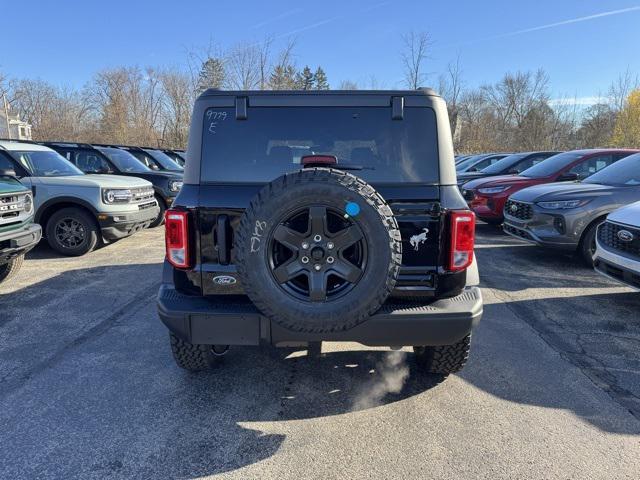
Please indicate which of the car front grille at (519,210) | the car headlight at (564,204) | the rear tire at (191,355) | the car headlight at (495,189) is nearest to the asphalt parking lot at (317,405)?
the rear tire at (191,355)

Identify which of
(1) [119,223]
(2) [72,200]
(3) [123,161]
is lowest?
(1) [119,223]

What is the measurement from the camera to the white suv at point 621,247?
435 centimetres

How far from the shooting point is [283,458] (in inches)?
95.3

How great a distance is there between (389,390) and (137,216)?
6.05 meters

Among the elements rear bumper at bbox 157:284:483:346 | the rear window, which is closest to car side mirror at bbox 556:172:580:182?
the rear window

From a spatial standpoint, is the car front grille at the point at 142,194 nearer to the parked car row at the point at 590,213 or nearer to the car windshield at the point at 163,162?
the car windshield at the point at 163,162

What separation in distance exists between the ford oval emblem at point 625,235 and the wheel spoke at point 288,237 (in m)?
3.87

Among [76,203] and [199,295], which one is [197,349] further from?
[76,203]

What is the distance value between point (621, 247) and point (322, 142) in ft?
12.2

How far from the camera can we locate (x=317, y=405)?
2938 mm

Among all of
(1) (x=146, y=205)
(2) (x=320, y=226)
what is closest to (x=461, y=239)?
(2) (x=320, y=226)

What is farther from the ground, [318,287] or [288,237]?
[288,237]

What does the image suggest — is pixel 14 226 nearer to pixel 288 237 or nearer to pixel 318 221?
pixel 288 237

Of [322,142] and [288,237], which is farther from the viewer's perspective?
[322,142]
